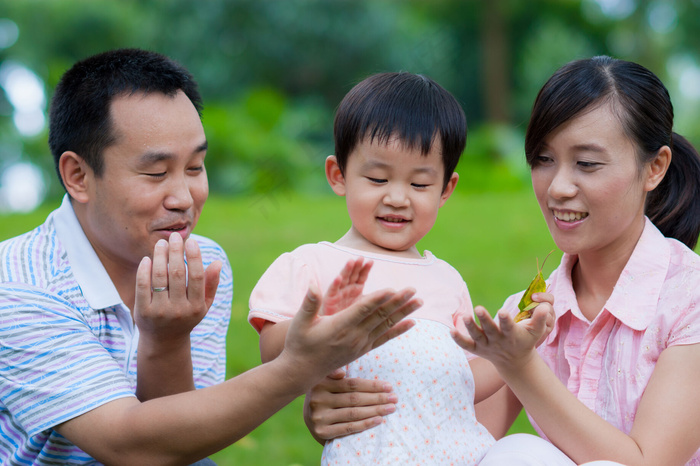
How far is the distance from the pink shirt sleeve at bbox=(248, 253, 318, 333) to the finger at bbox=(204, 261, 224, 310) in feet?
0.46

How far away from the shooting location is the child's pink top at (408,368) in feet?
7.66

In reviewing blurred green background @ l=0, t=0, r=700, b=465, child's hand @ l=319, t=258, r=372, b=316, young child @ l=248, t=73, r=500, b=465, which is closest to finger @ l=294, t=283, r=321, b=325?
child's hand @ l=319, t=258, r=372, b=316

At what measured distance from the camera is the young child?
236cm

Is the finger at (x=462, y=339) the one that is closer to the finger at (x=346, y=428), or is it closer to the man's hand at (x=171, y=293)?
the finger at (x=346, y=428)

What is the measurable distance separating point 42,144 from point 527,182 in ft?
22.8

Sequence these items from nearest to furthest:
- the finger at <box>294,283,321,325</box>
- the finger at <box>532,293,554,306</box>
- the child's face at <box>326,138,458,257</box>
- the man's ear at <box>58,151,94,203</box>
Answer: the finger at <box>294,283,321,325</box> < the finger at <box>532,293,554,306</box> < the child's face at <box>326,138,458,257</box> < the man's ear at <box>58,151,94,203</box>

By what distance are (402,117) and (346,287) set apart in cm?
66

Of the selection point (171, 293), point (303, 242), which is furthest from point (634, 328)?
point (303, 242)

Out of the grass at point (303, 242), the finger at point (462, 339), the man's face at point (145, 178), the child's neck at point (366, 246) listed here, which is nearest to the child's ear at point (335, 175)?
the child's neck at point (366, 246)

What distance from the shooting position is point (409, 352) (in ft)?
7.91

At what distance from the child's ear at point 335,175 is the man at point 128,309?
0.44 metres

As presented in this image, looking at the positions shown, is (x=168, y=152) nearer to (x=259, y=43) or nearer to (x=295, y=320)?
(x=295, y=320)

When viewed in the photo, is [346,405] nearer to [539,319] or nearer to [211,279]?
[211,279]

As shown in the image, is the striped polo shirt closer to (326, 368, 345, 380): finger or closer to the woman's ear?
(326, 368, 345, 380): finger
